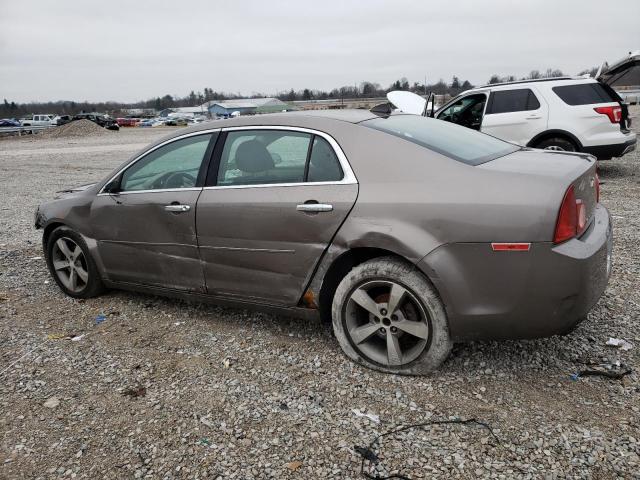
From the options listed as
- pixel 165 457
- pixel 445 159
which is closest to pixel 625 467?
pixel 445 159

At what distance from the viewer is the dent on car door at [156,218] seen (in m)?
3.88

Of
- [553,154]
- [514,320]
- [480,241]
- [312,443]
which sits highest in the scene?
[553,154]

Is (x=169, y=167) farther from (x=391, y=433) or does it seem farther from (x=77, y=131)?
(x=77, y=131)

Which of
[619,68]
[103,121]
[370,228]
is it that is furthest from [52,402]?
[103,121]

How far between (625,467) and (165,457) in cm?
217

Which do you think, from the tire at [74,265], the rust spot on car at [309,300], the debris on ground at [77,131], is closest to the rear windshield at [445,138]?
the rust spot on car at [309,300]

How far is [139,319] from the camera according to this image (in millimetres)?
4309

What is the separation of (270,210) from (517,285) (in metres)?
1.58

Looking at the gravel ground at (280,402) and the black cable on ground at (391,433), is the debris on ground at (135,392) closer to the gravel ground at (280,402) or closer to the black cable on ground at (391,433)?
the gravel ground at (280,402)

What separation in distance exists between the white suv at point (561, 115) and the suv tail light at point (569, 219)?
7.06 m

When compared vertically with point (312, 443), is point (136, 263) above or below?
above

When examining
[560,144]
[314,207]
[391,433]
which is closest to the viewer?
[391,433]

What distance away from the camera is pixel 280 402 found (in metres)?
3.02

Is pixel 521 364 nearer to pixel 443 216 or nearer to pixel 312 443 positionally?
pixel 443 216
